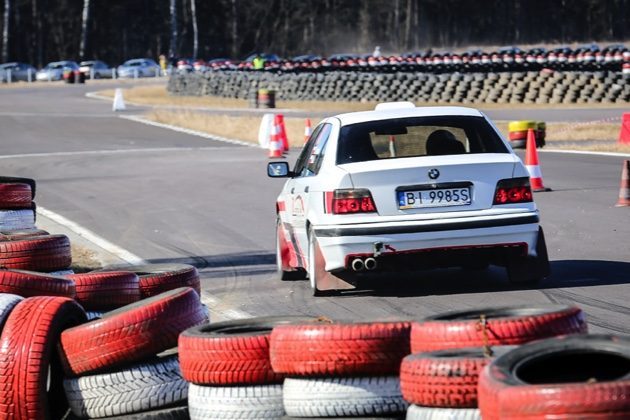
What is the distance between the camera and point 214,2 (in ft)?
364

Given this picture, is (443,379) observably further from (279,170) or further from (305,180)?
(279,170)

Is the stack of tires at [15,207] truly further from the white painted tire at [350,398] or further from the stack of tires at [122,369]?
the white painted tire at [350,398]

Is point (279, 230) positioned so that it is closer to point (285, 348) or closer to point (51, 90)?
point (285, 348)

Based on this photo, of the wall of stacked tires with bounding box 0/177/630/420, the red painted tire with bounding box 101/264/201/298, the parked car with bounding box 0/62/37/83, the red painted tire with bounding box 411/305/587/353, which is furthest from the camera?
the parked car with bounding box 0/62/37/83

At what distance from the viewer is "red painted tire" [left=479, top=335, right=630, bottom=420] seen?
394 cm

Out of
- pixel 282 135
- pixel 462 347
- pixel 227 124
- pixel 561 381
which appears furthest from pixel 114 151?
pixel 561 381

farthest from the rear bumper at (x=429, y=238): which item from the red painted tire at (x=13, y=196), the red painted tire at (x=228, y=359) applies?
the red painted tire at (x=228, y=359)

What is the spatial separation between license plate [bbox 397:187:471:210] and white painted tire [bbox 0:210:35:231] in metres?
4.03

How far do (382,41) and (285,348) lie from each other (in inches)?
4192

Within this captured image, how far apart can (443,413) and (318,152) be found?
580cm

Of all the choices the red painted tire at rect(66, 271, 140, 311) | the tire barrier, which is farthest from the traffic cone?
the tire barrier

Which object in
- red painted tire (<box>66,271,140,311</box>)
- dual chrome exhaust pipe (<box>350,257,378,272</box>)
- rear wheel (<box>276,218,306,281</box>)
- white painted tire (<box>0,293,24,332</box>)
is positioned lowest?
rear wheel (<box>276,218,306,281</box>)

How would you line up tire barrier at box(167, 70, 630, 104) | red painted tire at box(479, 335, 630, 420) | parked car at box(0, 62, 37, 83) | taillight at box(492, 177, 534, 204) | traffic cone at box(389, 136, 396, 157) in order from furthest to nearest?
parked car at box(0, 62, 37, 83)
tire barrier at box(167, 70, 630, 104)
traffic cone at box(389, 136, 396, 157)
taillight at box(492, 177, 534, 204)
red painted tire at box(479, 335, 630, 420)

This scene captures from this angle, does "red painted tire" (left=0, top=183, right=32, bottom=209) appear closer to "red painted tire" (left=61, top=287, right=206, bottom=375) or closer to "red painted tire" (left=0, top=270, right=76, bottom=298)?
"red painted tire" (left=0, top=270, right=76, bottom=298)
